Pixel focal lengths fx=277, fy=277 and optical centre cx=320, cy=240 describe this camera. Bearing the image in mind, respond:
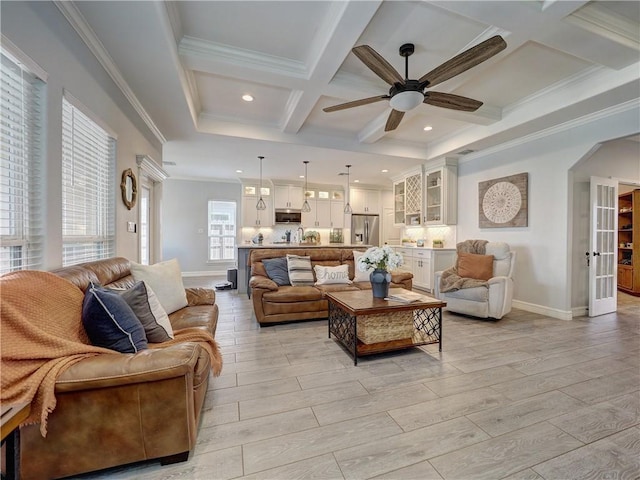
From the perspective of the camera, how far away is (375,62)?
215 centimetres

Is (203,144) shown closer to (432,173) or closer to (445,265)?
(432,173)

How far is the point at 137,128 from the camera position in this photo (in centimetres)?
344

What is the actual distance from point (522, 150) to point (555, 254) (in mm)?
1684

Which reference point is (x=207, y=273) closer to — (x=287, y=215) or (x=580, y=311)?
(x=287, y=215)

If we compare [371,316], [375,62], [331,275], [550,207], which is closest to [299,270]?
[331,275]

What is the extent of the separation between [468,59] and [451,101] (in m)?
0.60

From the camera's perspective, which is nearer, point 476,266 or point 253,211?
point 476,266

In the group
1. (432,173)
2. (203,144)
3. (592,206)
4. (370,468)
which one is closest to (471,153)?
(432,173)

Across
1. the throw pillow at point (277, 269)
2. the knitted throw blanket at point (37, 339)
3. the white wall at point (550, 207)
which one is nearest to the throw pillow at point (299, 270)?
the throw pillow at point (277, 269)

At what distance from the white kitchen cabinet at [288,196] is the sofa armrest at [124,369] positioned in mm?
6411

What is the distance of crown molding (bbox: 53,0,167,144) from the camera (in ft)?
6.17

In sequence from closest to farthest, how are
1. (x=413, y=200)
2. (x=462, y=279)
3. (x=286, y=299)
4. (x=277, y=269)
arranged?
1. (x=286, y=299)
2. (x=462, y=279)
3. (x=277, y=269)
4. (x=413, y=200)

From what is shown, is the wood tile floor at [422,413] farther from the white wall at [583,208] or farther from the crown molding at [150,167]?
the crown molding at [150,167]

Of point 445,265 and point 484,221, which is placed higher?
point 484,221
